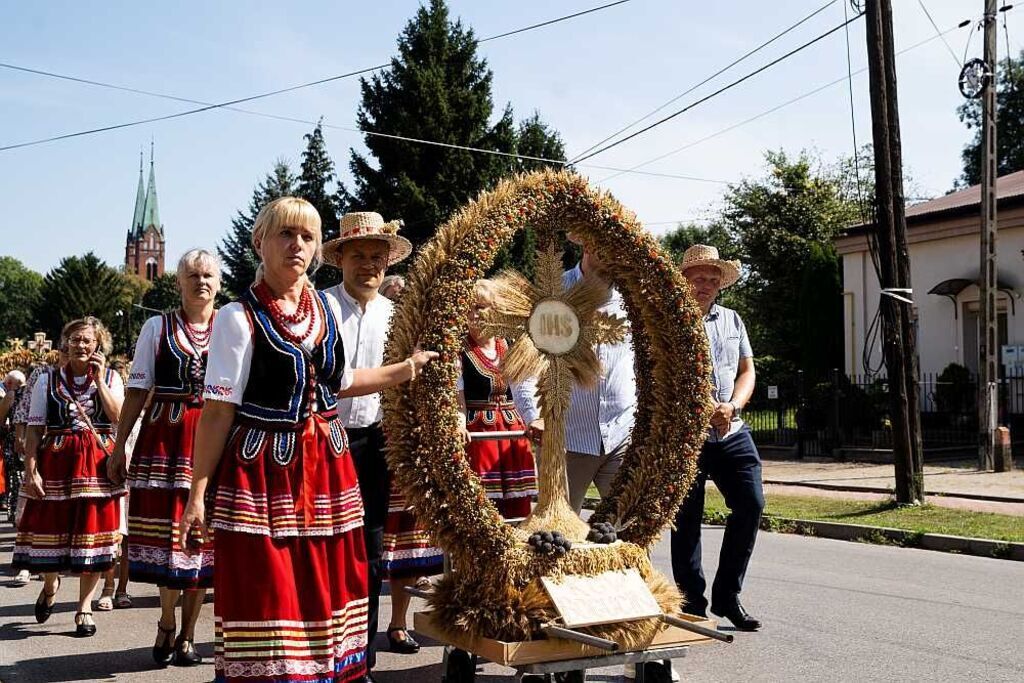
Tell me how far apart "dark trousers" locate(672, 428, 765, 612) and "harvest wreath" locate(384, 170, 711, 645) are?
1.50 meters

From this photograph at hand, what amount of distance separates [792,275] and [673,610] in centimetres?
3685

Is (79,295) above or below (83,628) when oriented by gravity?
above

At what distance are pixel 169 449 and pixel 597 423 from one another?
2518 mm

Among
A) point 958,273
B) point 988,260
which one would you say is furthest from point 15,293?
point 988,260

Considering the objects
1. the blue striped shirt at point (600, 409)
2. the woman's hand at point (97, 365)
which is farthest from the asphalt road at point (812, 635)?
the woman's hand at point (97, 365)

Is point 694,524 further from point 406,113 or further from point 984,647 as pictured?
point 406,113

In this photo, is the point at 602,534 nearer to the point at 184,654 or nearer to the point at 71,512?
the point at 184,654

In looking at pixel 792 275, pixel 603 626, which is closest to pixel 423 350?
pixel 603 626

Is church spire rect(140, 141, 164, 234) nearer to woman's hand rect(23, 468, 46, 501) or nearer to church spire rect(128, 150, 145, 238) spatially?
church spire rect(128, 150, 145, 238)

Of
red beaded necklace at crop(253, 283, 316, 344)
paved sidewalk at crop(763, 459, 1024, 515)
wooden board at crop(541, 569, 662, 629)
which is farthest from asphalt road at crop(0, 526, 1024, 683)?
paved sidewalk at crop(763, 459, 1024, 515)

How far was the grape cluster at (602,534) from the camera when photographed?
4855 millimetres

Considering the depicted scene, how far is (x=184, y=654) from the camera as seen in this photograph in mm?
6215

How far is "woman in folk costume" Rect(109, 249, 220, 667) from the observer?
6.23m

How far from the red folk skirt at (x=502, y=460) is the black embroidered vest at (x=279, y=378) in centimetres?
267
